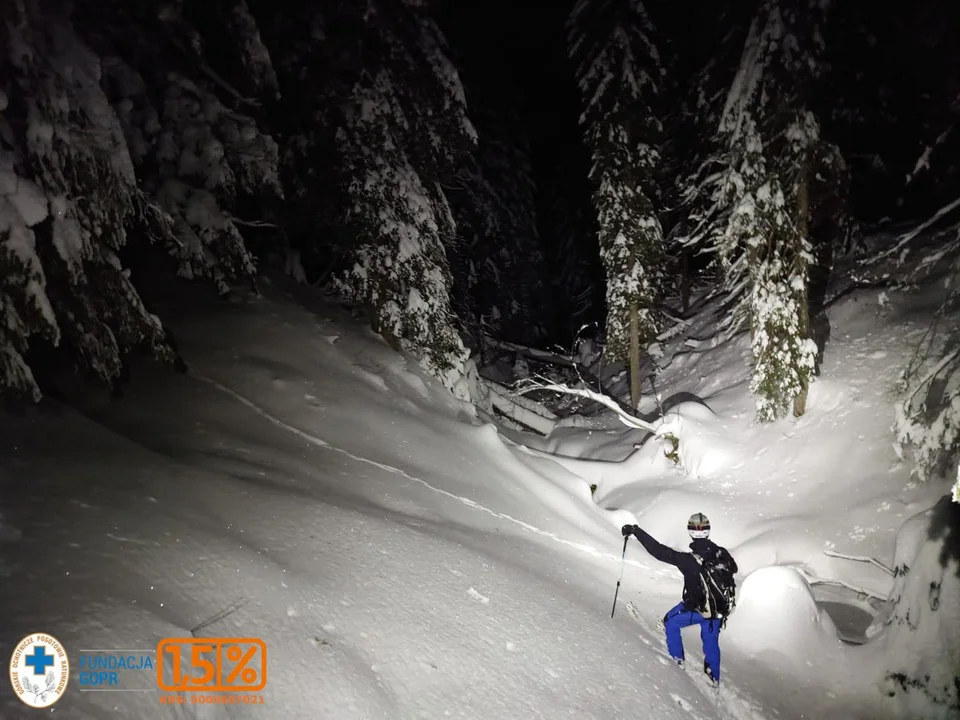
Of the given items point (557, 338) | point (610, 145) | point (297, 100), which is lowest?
point (557, 338)

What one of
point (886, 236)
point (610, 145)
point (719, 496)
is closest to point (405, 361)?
point (719, 496)

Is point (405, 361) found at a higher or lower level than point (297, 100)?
lower

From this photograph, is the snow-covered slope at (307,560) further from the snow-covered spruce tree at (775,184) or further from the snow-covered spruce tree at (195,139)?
the snow-covered spruce tree at (775,184)

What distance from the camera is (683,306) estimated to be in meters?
26.5

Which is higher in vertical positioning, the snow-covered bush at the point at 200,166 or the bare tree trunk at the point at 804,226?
the bare tree trunk at the point at 804,226

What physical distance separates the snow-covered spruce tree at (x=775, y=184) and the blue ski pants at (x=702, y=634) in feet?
25.1

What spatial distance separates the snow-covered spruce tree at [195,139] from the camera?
7.85 m

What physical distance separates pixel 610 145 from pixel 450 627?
14.1 m

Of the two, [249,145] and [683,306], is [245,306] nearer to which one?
[249,145]

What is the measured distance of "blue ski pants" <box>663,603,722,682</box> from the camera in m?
5.99

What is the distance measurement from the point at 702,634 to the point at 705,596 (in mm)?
418

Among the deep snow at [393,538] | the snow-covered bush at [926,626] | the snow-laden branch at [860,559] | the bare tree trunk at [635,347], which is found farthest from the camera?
the bare tree trunk at [635,347]

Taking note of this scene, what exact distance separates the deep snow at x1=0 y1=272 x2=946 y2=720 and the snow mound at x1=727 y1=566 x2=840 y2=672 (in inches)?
1.1

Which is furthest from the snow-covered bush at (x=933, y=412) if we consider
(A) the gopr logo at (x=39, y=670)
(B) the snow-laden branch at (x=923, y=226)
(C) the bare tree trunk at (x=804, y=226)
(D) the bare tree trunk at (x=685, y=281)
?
(D) the bare tree trunk at (x=685, y=281)
